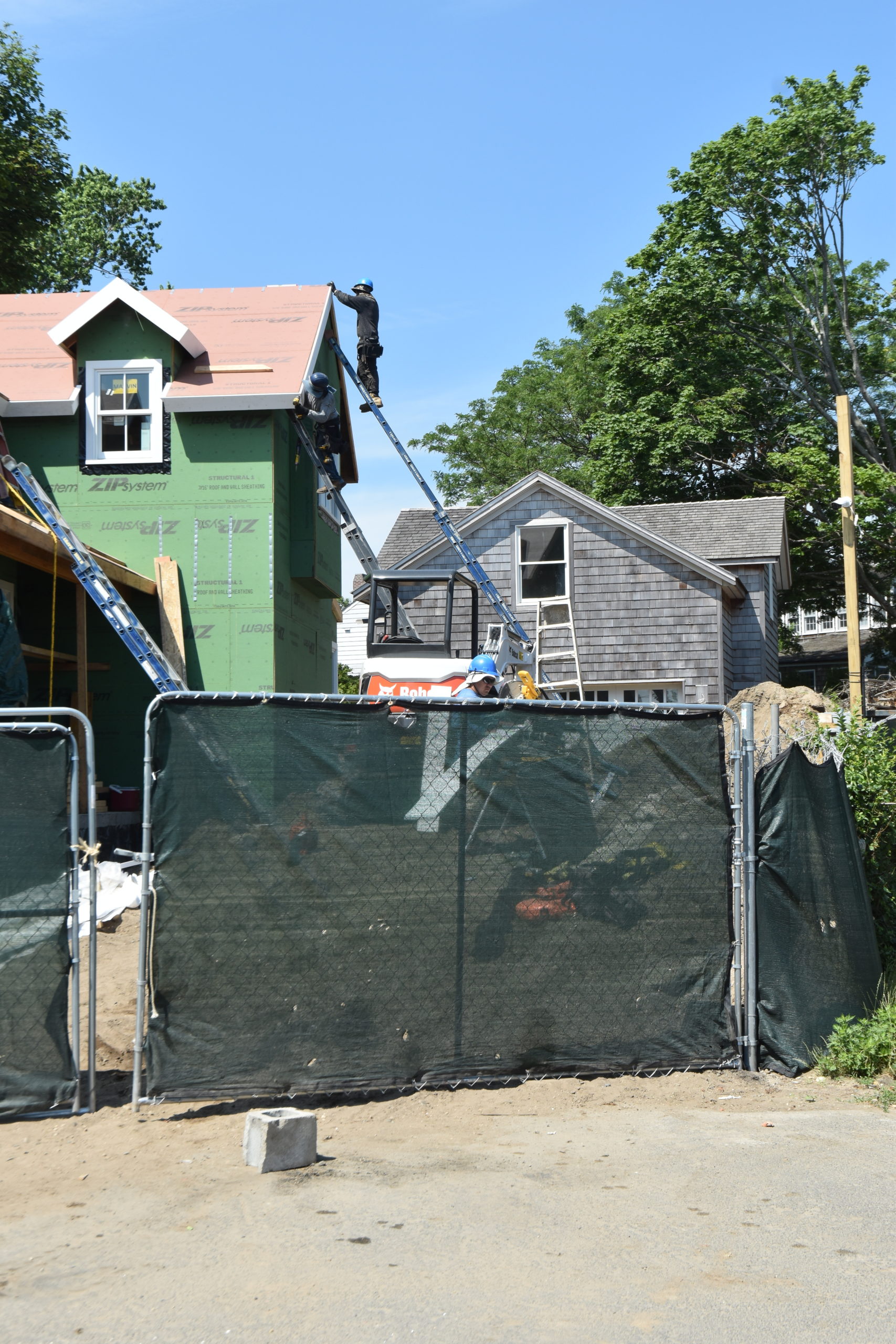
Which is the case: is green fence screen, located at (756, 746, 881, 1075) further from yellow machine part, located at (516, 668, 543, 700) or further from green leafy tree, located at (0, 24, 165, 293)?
green leafy tree, located at (0, 24, 165, 293)

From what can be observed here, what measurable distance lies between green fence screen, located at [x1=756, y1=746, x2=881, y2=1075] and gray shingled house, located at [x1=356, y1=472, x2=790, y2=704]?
54.2 feet

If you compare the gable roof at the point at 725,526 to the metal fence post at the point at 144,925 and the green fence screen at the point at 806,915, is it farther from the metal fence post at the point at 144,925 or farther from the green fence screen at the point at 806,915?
the metal fence post at the point at 144,925

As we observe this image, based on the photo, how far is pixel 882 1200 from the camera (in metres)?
4.81

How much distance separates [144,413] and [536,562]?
36.6 feet

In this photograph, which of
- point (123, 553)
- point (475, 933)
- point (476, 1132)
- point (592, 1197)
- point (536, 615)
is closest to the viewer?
point (592, 1197)

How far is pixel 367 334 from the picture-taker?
17328 millimetres

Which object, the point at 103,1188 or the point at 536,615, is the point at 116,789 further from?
the point at 536,615

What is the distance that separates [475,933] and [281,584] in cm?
1026

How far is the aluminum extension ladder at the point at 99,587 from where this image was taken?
12.6 metres

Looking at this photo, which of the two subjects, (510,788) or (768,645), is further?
(768,645)

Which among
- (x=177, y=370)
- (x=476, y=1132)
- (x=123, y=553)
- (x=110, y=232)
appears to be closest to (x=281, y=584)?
(x=123, y=553)

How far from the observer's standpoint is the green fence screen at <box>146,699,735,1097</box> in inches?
227

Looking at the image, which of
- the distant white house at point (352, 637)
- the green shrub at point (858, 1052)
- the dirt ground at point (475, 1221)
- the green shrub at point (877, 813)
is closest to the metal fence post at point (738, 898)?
the dirt ground at point (475, 1221)

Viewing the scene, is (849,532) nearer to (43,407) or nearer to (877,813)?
(877,813)
